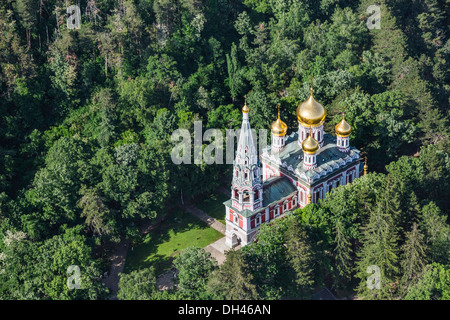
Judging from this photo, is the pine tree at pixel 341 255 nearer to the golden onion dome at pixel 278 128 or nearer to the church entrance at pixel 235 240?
the church entrance at pixel 235 240

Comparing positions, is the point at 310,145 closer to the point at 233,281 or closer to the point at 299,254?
the point at 299,254

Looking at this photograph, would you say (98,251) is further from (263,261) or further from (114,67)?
(114,67)

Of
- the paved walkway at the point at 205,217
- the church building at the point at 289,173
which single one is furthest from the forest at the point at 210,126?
the church building at the point at 289,173

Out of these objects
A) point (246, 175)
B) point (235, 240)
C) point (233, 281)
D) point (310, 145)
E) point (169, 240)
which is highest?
point (310, 145)

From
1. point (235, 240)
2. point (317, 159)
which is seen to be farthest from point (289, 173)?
point (235, 240)

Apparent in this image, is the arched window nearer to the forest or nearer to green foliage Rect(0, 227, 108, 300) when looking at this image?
the forest
